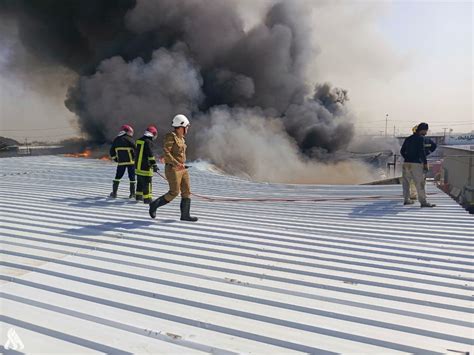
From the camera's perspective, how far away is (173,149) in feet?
14.0

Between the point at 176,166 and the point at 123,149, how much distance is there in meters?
2.04

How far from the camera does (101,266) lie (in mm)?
2891

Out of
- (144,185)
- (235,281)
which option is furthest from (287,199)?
(235,281)

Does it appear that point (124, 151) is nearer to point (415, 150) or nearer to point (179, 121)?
point (179, 121)

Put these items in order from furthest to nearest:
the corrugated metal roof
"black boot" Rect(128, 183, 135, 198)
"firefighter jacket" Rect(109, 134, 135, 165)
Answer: "firefighter jacket" Rect(109, 134, 135, 165) → "black boot" Rect(128, 183, 135, 198) → the corrugated metal roof

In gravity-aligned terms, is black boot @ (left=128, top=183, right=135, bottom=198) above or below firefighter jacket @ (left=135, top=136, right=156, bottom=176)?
below

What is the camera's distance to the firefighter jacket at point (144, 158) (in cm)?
534

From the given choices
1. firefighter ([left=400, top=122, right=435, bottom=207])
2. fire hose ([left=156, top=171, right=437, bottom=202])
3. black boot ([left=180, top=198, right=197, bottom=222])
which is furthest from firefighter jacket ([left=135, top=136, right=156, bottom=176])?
firefighter ([left=400, top=122, right=435, bottom=207])

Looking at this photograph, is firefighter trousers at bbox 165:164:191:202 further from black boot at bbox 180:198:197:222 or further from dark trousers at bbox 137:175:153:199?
dark trousers at bbox 137:175:153:199

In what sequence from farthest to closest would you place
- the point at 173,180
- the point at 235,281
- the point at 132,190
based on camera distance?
the point at 132,190, the point at 173,180, the point at 235,281

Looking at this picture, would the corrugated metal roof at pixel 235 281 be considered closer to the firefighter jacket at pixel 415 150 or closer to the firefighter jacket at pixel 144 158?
the firefighter jacket at pixel 144 158

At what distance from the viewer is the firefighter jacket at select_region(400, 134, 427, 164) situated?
5492mm

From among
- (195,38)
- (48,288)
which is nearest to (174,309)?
(48,288)

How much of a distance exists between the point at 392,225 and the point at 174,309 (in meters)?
3.14
